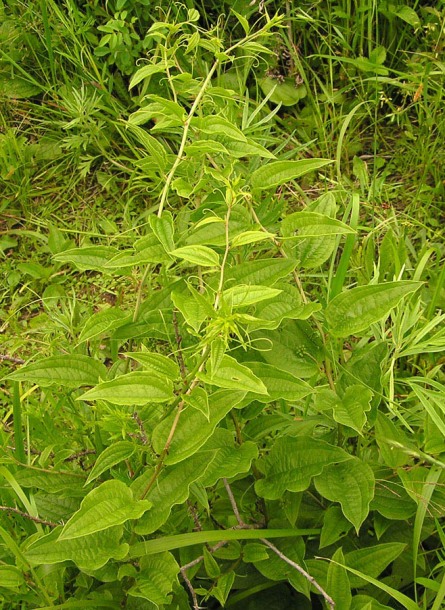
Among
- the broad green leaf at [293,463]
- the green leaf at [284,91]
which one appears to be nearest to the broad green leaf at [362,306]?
the broad green leaf at [293,463]

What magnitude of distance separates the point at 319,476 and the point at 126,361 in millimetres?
345

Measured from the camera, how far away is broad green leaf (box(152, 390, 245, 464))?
2.97ft

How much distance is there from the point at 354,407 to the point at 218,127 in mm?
436

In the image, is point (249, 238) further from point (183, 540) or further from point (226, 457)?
point (183, 540)

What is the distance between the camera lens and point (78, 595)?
1.13 metres

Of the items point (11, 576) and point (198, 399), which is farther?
point (11, 576)

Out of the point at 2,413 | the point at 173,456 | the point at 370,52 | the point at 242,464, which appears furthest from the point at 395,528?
the point at 370,52

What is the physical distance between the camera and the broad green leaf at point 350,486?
1.01m

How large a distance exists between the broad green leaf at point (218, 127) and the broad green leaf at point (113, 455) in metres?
0.44

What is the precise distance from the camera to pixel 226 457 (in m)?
1.04

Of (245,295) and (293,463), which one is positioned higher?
(245,295)

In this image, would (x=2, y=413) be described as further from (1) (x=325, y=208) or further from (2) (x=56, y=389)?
(1) (x=325, y=208)

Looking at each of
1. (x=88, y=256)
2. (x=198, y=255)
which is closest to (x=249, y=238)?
(x=198, y=255)

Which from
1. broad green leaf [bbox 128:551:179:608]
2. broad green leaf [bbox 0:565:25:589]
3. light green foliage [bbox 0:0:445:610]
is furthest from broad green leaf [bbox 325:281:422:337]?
broad green leaf [bbox 0:565:25:589]
